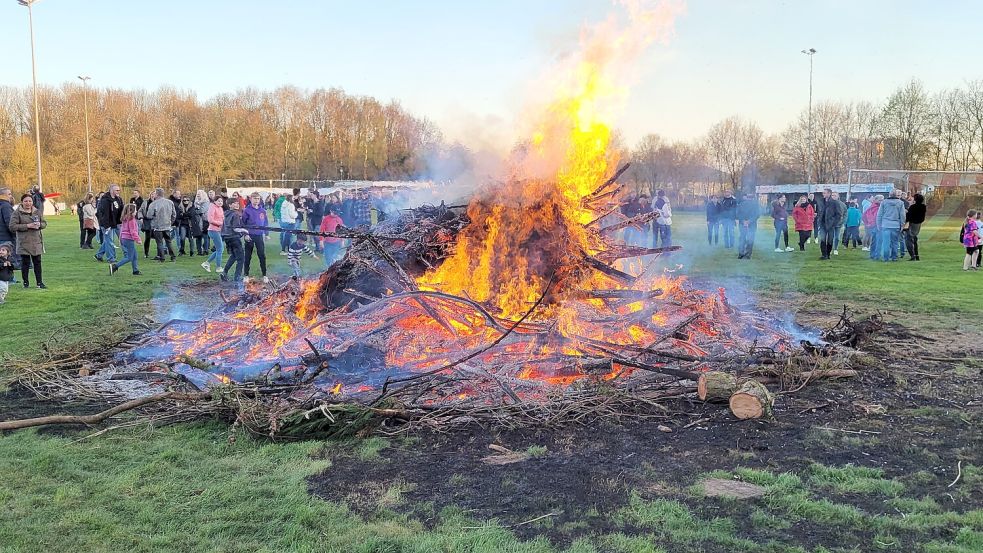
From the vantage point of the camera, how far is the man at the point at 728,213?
1841 centimetres

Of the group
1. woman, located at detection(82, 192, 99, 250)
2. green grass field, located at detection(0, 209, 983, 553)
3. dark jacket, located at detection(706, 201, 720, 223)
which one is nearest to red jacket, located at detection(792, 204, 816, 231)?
dark jacket, located at detection(706, 201, 720, 223)

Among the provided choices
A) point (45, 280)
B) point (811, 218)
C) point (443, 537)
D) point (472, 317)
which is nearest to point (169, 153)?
point (45, 280)

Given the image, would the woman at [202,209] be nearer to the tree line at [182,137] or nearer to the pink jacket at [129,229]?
the pink jacket at [129,229]

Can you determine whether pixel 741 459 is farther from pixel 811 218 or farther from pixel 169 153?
pixel 169 153

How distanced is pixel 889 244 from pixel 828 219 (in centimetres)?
156

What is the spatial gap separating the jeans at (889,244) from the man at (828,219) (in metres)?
1.09

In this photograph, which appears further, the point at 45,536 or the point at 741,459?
the point at 741,459

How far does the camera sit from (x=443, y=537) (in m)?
3.29

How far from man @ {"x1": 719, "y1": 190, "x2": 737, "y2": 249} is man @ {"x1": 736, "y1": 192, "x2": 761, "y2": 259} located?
41.4 inches

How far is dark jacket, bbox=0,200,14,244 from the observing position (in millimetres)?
10961

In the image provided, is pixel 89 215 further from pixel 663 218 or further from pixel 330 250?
pixel 663 218

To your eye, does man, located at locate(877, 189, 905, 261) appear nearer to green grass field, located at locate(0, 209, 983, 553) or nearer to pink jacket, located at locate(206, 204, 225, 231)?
green grass field, located at locate(0, 209, 983, 553)

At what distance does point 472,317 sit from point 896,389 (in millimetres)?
3968

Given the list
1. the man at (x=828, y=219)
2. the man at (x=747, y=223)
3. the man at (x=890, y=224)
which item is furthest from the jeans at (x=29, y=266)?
the man at (x=890, y=224)
